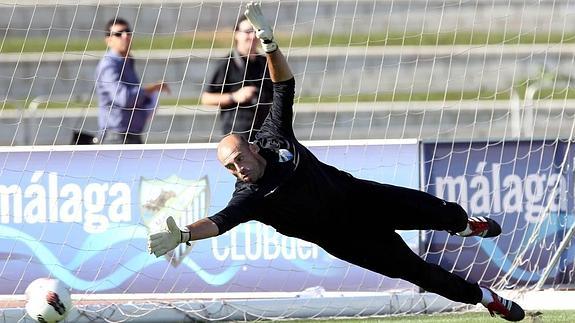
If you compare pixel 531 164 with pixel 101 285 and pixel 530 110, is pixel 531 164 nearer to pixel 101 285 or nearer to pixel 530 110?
pixel 530 110

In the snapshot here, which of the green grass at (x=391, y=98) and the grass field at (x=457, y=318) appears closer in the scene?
the grass field at (x=457, y=318)

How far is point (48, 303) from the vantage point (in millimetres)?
7922

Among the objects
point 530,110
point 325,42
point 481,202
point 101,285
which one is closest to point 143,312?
point 101,285

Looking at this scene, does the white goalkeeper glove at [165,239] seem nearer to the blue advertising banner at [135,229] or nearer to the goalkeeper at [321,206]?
the goalkeeper at [321,206]

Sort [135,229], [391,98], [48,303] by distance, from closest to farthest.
→ 1. [48,303]
2. [135,229]
3. [391,98]

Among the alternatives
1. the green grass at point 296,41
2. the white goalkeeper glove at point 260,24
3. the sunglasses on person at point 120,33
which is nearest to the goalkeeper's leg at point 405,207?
the white goalkeeper glove at point 260,24

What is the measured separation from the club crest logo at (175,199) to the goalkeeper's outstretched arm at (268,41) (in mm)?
3088

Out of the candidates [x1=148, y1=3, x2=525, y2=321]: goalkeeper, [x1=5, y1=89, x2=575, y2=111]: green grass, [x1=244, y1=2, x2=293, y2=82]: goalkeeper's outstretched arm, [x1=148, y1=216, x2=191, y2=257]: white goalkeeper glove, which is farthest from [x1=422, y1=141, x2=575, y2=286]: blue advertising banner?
[x1=148, y1=216, x2=191, y2=257]: white goalkeeper glove

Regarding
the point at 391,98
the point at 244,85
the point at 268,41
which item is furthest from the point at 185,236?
the point at 391,98

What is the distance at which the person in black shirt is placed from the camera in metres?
10.3

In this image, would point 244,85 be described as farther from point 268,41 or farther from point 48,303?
point 268,41

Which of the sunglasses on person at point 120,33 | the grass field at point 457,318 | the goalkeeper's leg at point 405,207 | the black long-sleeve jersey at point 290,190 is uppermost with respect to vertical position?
the sunglasses on person at point 120,33

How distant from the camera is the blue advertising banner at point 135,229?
389 inches

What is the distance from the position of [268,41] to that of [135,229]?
336 centimetres
